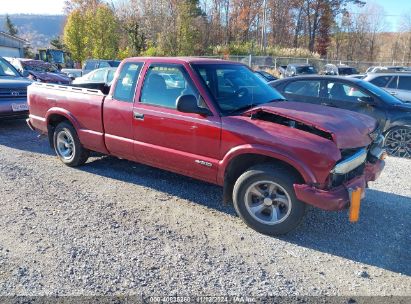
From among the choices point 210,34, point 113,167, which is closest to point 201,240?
point 113,167

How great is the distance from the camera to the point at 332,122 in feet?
12.3

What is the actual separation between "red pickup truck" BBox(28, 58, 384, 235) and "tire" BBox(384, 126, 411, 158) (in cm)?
322

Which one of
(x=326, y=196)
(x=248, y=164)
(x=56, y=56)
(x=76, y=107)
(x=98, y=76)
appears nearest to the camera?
(x=326, y=196)

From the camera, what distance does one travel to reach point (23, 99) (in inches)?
332

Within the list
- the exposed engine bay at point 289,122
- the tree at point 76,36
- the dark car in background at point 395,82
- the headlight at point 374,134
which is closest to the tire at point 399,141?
the dark car in background at point 395,82

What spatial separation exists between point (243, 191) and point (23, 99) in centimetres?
667

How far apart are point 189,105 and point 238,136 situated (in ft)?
2.11

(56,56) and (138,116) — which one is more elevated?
(56,56)

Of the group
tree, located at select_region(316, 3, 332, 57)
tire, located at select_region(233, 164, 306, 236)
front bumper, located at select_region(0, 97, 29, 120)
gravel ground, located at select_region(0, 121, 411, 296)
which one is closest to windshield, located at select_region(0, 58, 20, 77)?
front bumper, located at select_region(0, 97, 29, 120)

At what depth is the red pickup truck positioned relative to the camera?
355 centimetres

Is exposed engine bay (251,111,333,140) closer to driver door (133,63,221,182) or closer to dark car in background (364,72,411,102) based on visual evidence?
driver door (133,63,221,182)

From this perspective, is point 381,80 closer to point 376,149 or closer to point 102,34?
point 376,149

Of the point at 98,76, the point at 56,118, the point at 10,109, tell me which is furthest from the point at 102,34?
the point at 56,118

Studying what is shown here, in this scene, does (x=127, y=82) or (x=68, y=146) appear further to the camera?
(x=68, y=146)
